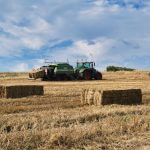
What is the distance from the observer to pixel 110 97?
18531mm

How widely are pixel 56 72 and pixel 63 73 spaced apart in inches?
25.2

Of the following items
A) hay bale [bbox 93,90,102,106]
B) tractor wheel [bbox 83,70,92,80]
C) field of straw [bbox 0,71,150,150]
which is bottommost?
field of straw [bbox 0,71,150,150]

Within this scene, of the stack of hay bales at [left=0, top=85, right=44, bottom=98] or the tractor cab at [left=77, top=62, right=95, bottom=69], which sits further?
the tractor cab at [left=77, top=62, right=95, bottom=69]

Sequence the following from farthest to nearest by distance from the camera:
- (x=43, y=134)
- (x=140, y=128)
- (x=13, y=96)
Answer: (x=13, y=96)
(x=140, y=128)
(x=43, y=134)

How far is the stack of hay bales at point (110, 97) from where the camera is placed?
18.4 meters

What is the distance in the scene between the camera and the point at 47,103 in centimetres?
1969

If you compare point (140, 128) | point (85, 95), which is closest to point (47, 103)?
point (85, 95)

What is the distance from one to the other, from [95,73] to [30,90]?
2183cm

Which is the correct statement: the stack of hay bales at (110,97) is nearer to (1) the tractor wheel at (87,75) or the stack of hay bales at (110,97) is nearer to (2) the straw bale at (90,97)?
(2) the straw bale at (90,97)

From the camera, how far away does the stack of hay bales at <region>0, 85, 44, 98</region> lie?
22.9 meters

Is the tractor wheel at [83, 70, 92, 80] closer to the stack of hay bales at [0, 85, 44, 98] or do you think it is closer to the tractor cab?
the tractor cab

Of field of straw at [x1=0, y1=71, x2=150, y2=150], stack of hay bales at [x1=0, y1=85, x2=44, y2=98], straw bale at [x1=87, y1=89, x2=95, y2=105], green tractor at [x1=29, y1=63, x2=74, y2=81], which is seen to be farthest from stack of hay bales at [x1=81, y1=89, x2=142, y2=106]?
green tractor at [x1=29, y1=63, x2=74, y2=81]

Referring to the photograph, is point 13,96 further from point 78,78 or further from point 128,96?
point 78,78

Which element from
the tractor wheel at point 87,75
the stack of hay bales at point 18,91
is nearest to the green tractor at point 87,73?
the tractor wheel at point 87,75
